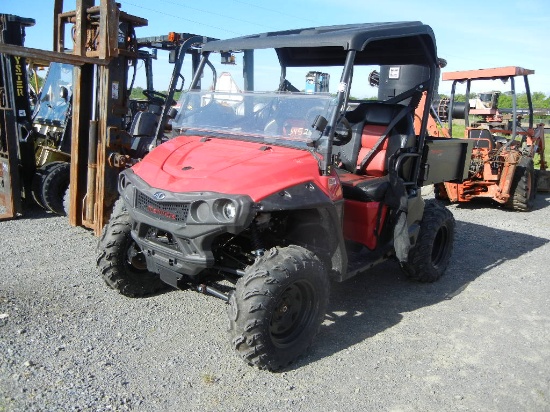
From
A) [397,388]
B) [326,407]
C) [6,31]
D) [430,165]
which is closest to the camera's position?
[326,407]

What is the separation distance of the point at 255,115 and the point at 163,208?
1237 millimetres

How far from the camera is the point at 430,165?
5.31m

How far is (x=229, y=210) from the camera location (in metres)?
3.24

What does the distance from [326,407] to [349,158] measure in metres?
2.53

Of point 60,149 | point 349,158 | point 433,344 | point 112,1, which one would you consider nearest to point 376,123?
point 349,158

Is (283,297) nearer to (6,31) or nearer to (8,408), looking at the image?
(8,408)

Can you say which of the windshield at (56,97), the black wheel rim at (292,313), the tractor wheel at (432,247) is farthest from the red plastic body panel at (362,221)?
the windshield at (56,97)

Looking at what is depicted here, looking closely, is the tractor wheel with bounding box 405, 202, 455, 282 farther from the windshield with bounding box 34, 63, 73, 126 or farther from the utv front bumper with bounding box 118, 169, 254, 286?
the windshield with bounding box 34, 63, 73, 126

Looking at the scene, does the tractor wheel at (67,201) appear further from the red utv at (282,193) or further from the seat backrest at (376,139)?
the seat backrest at (376,139)

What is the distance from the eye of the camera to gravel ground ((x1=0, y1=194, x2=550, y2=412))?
319 cm

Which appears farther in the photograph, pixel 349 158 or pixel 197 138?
pixel 349 158

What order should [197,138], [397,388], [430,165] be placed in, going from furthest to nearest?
[430,165]
[197,138]
[397,388]

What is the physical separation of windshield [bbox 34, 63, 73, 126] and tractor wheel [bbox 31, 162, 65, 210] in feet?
2.91

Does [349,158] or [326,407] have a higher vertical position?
[349,158]
